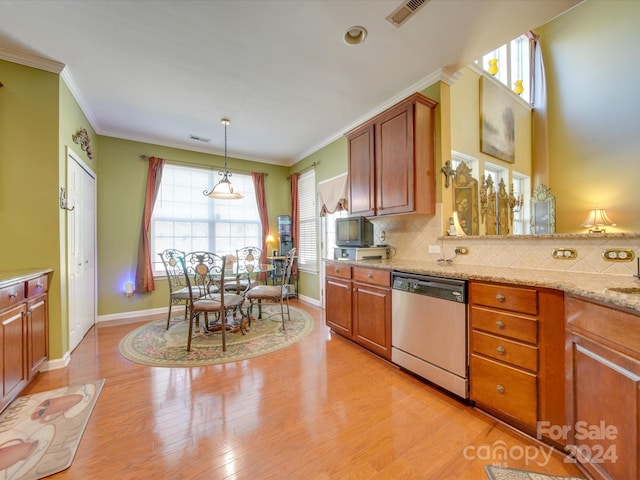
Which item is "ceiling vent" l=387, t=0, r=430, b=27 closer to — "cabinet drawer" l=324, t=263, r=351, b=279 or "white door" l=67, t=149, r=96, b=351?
"cabinet drawer" l=324, t=263, r=351, b=279

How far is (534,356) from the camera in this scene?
150 centimetres

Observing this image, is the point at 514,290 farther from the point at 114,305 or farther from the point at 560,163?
the point at 114,305

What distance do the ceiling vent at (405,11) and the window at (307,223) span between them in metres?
2.89

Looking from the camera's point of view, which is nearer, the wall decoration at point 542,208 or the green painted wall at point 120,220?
the green painted wall at point 120,220

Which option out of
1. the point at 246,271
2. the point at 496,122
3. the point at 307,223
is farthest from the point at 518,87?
the point at 246,271

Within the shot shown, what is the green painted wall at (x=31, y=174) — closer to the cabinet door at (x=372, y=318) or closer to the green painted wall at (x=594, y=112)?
the cabinet door at (x=372, y=318)

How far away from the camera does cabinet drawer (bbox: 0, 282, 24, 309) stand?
5.61 ft

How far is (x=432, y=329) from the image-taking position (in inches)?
80.3

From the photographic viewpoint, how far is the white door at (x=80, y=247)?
9.11 feet

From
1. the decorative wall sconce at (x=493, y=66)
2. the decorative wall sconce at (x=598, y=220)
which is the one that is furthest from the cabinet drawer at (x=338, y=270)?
the decorative wall sconce at (x=598, y=220)

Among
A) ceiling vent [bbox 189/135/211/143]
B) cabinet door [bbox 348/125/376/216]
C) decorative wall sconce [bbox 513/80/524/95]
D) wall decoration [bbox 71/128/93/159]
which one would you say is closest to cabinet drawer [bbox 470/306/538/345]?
cabinet door [bbox 348/125/376/216]

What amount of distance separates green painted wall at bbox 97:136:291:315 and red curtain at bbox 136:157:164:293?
97 millimetres

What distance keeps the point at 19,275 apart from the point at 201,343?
5.45ft

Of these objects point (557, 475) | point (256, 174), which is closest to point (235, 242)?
point (256, 174)
